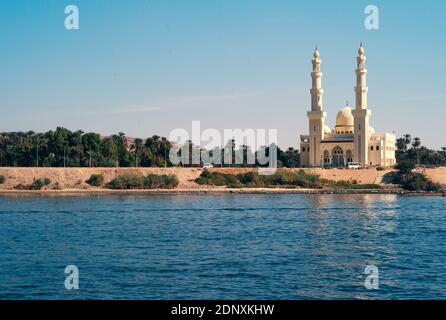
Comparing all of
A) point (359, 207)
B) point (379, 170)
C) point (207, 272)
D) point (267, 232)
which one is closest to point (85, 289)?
point (207, 272)

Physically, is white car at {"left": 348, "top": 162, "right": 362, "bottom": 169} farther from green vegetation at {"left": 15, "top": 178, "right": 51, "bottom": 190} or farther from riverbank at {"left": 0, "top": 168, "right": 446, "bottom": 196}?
green vegetation at {"left": 15, "top": 178, "right": 51, "bottom": 190}

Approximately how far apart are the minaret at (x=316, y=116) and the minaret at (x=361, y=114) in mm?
5859

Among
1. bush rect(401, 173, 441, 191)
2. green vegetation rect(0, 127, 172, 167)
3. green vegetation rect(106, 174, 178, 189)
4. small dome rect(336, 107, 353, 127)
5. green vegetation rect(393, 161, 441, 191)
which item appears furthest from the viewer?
small dome rect(336, 107, 353, 127)

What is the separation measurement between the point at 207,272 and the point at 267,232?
14796 mm

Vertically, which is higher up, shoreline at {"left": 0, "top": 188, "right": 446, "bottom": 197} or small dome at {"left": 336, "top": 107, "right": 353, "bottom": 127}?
small dome at {"left": 336, "top": 107, "right": 353, "bottom": 127}

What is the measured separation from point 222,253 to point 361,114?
7800cm

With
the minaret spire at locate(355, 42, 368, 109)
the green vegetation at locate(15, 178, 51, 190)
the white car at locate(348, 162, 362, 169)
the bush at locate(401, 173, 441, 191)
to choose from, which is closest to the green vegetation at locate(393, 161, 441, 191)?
the bush at locate(401, 173, 441, 191)

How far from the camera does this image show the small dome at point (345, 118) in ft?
373

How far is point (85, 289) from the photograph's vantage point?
2383cm

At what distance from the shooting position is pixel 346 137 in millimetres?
110062

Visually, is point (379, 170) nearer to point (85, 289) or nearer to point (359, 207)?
point (359, 207)

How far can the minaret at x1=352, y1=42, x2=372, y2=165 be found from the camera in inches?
4176

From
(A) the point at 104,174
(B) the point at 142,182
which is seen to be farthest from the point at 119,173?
(B) the point at 142,182
